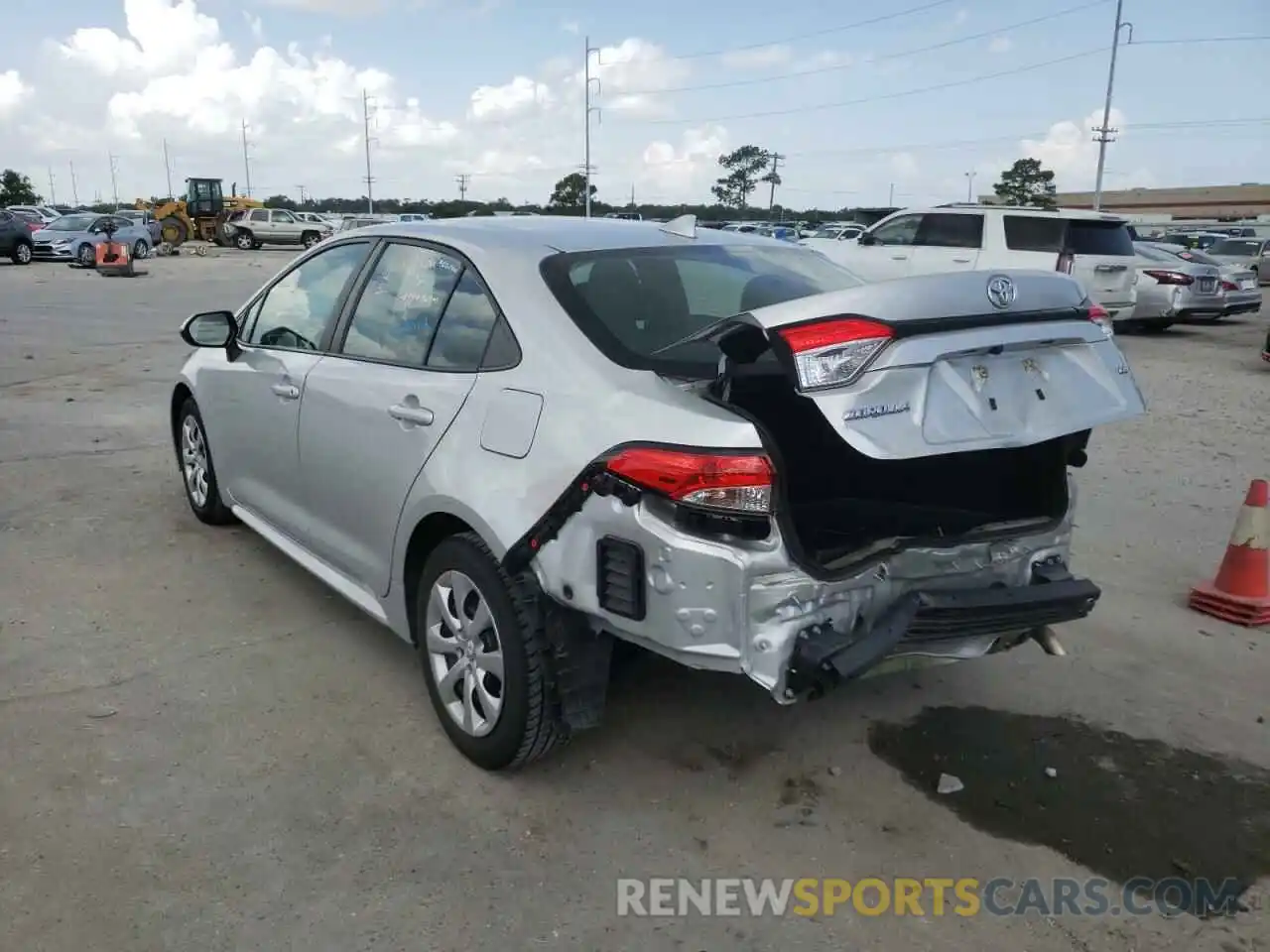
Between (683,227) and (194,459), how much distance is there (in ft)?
10.3

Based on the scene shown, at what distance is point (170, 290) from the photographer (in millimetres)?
21875

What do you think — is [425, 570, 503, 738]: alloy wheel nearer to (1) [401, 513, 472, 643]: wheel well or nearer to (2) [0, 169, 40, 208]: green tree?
(1) [401, 513, 472, 643]: wheel well

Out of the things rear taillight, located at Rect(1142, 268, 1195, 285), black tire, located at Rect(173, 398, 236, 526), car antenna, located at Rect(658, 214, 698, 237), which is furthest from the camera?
rear taillight, located at Rect(1142, 268, 1195, 285)

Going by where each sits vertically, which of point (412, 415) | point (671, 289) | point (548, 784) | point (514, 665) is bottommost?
Answer: point (548, 784)

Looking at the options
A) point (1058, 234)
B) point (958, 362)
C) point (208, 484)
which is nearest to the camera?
point (958, 362)

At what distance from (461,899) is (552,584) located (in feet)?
2.80

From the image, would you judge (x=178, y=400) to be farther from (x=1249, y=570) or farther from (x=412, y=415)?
(x=1249, y=570)

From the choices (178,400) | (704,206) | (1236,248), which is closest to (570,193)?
(704,206)

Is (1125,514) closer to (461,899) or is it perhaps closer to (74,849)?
(461,899)

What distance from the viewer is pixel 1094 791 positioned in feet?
10.4

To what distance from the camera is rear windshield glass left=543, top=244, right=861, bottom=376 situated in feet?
9.71

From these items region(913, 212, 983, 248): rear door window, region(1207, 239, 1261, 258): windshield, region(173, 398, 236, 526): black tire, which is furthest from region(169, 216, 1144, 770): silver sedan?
region(1207, 239, 1261, 258): windshield

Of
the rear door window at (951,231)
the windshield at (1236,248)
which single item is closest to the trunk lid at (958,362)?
the rear door window at (951,231)

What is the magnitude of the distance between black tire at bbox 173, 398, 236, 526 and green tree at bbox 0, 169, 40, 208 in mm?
78243
